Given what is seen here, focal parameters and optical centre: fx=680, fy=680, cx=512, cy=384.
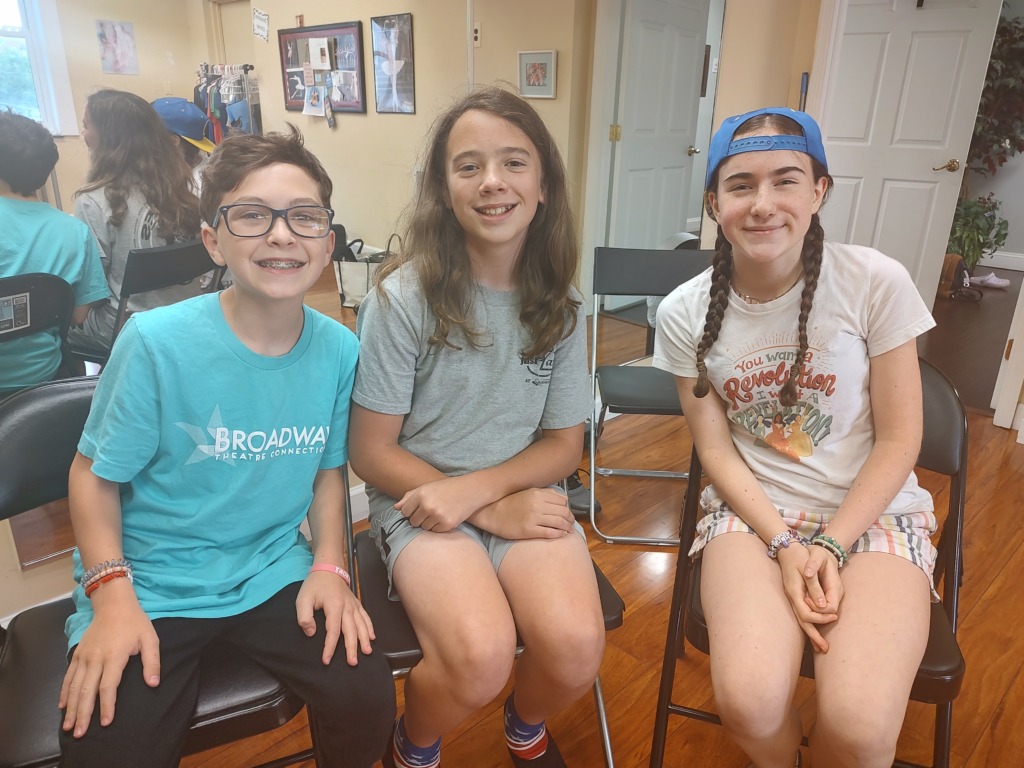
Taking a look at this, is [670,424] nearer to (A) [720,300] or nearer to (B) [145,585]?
(A) [720,300]

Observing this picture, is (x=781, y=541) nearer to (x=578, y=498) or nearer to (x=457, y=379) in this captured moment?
(x=457, y=379)

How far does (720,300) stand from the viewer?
1304 millimetres

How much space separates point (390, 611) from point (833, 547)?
0.76 meters

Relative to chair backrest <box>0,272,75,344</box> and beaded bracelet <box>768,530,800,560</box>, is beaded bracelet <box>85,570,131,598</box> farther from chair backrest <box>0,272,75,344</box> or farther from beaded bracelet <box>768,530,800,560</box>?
beaded bracelet <box>768,530,800,560</box>

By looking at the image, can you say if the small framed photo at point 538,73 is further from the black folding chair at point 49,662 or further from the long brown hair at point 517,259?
the black folding chair at point 49,662

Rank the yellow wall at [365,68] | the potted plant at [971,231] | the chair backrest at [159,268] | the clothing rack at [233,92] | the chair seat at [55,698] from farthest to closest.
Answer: the potted plant at [971,231] < the chair backrest at [159,268] < the clothing rack at [233,92] < the yellow wall at [365,68] < the chair seat at [55,698]

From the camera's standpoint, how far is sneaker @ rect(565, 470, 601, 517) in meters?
2.34

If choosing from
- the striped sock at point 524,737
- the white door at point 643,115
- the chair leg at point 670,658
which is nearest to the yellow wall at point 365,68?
the white door at point 643,115

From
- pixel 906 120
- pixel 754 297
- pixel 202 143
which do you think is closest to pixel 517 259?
pixel 754 297

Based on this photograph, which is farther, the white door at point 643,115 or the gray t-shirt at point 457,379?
the white door at point 643,115

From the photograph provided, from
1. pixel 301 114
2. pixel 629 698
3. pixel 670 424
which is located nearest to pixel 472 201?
pixel 301 114

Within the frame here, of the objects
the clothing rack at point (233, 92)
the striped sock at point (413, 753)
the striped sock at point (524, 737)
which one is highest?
the clothing rack at point (233, 92)

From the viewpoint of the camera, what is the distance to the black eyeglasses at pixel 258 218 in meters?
A: 1.04

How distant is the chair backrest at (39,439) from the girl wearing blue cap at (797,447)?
3.51ft
